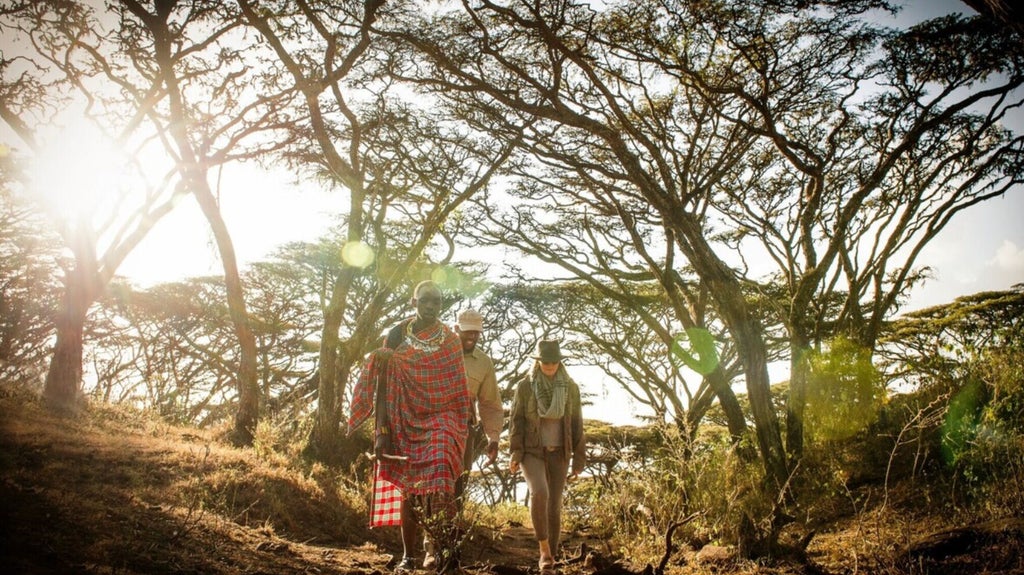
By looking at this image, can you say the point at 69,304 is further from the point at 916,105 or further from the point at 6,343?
the point at 916,105

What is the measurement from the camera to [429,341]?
416 cm

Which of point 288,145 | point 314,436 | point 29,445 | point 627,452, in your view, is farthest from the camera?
point 288,145

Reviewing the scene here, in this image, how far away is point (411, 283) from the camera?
533 inches

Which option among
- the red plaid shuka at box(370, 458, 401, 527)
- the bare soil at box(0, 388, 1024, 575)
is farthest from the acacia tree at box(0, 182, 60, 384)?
the red plaid shuka at box(370, 458, 401, 527)

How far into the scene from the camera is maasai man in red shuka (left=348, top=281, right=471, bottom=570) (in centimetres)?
392

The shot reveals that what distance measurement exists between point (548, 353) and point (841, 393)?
3.59 meters

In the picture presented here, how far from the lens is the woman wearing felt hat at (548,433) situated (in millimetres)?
4824

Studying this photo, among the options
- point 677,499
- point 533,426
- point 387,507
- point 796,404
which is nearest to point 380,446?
point 387,507

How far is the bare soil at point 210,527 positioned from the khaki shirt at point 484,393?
2.67 feet

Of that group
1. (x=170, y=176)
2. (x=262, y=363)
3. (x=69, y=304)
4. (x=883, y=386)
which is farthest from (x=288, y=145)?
(x=883, y=386)

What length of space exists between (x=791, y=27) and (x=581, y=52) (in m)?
2.52

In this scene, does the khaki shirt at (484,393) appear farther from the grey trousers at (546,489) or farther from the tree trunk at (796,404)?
the tree trunk at (796,404)

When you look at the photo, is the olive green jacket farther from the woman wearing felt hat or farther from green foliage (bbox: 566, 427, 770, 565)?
green foliage (bbox: 566, 427, 770, 565)

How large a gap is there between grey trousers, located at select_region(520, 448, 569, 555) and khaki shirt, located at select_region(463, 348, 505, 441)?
44 cm
